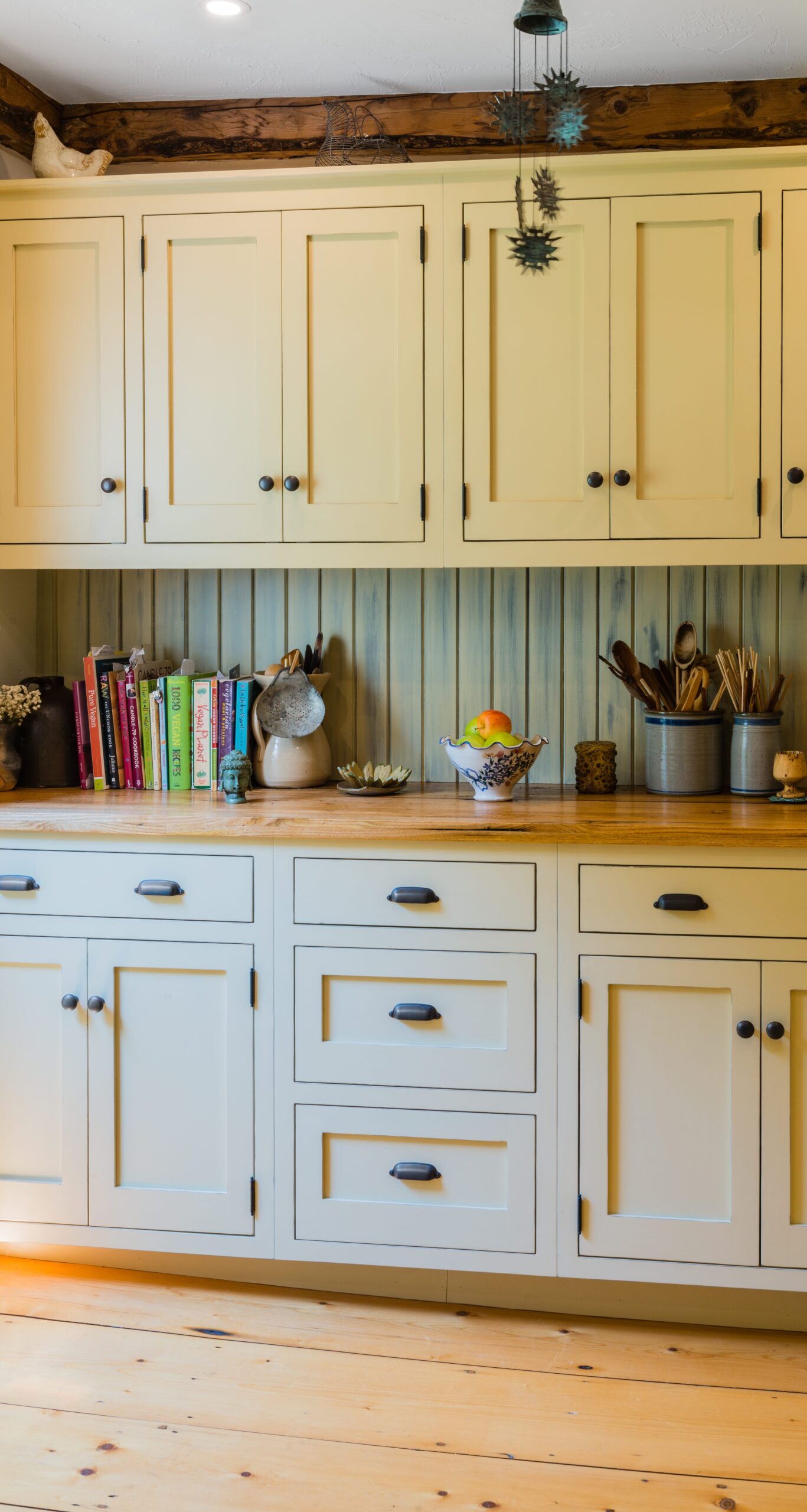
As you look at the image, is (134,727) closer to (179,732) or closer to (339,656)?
(179,732)

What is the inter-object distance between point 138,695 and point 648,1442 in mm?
1828

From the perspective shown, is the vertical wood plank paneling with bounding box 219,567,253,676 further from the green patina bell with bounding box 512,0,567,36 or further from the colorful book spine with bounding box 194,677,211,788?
the green patina bell with bounding box 512,0,567,36

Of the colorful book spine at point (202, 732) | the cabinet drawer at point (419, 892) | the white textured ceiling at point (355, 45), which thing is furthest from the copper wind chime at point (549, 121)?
the colorful book spine at point (202, 732)

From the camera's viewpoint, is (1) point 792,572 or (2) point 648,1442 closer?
(2) point 648,1442

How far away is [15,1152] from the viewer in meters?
2.49

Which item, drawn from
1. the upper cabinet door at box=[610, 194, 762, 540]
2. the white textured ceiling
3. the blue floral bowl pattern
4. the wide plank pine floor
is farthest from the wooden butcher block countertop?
the white textured ceiling

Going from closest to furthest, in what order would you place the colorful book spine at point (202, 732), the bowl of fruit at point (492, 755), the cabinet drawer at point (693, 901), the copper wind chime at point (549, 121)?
the copper wind chime at point (549, 121) < the cabinet drawer at point (693, 901) < the bowl of fruit at point (492, 755) < the colorful book spine at point (202, 732)

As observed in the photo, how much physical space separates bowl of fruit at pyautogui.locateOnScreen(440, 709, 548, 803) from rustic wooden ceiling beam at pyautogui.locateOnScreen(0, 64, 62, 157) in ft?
5.65

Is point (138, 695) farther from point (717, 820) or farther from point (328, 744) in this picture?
point (717, 820)

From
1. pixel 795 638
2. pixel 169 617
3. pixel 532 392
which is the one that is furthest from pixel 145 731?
pixel 795 638

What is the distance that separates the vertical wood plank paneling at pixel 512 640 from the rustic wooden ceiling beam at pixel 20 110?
1498 mm

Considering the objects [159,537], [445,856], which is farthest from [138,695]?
[445,856]

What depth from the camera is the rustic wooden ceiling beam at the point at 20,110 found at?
8.74ft

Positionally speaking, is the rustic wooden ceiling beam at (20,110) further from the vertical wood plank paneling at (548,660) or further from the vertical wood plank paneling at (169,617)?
the vertical wood plank paneling at (548,660)
